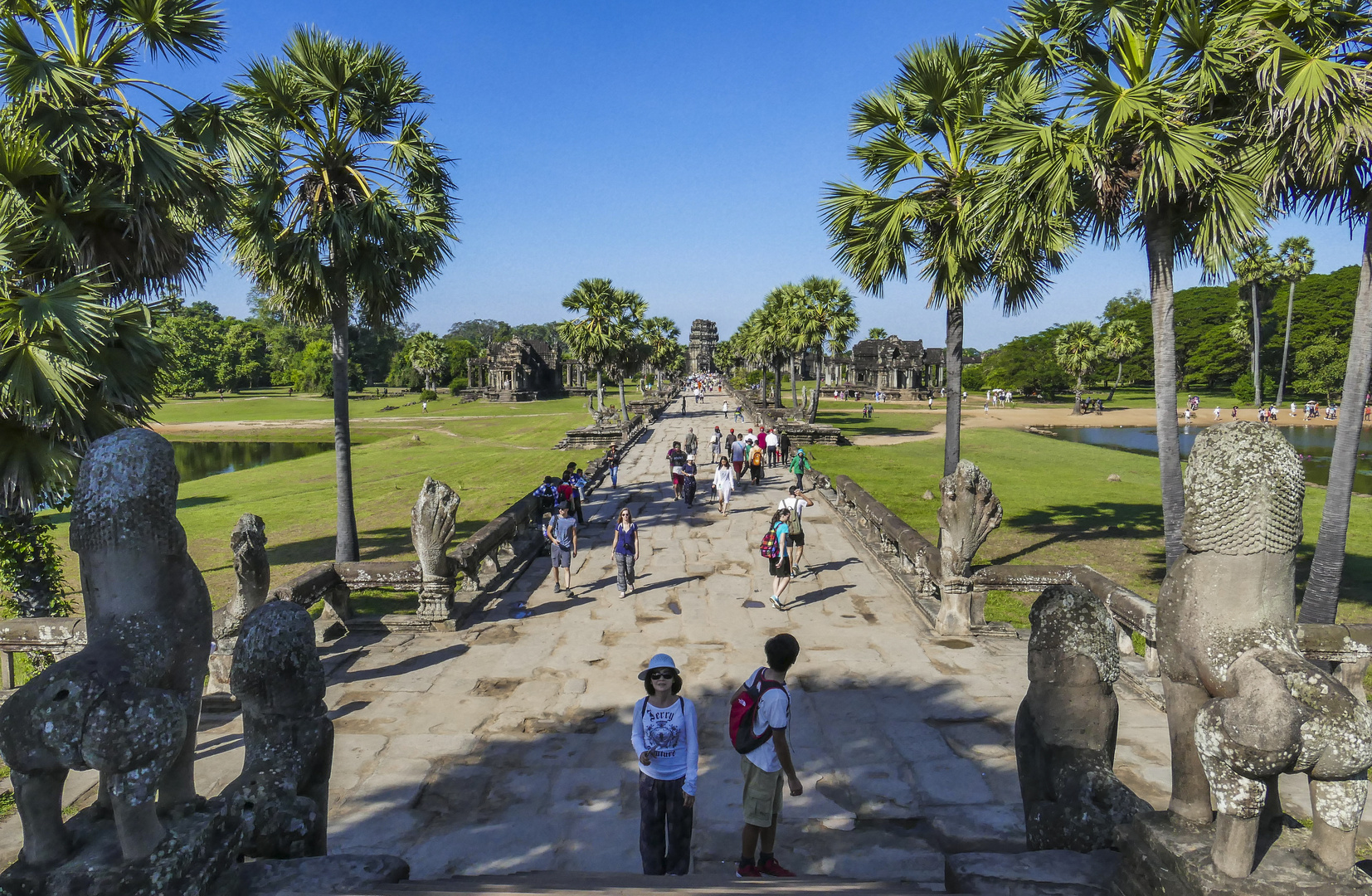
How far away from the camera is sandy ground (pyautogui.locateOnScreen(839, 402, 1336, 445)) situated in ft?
147

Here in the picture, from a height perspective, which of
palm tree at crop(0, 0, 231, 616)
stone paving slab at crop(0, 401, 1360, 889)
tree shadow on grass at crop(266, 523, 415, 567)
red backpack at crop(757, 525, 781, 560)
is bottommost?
tree shadow on grass at crop(266, 523, 415, 567)

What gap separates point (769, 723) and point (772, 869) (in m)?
0.89

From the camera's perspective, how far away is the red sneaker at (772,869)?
14.6 ft

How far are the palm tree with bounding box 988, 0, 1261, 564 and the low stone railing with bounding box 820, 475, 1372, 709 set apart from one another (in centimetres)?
129

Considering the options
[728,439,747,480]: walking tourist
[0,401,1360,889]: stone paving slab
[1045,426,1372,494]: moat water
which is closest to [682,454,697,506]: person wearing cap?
[728,439,747,480]: walking tourist

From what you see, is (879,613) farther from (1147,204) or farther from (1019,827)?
(1147,204)

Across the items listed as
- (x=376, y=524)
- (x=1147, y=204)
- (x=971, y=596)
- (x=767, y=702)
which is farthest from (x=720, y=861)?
(x=376, y=524)

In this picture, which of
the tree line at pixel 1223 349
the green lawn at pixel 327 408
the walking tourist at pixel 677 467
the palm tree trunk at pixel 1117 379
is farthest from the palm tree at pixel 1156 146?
the palm tree trunk at pixel 1117 379

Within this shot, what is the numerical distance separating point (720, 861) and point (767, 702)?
121 cm

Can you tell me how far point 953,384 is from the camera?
12539mm

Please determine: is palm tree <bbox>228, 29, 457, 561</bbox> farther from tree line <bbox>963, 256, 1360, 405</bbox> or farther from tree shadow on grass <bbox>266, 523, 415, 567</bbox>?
tree line <bbox>963, 256, 1360, 405</bbox>

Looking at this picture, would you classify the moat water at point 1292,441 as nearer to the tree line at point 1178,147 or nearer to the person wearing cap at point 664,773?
the tree line at point 1178,147

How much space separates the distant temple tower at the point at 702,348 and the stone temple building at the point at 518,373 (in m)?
53.7

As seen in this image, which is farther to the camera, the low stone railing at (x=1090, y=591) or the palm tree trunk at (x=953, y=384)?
the palm tree trunk at (x=953, y=384)
